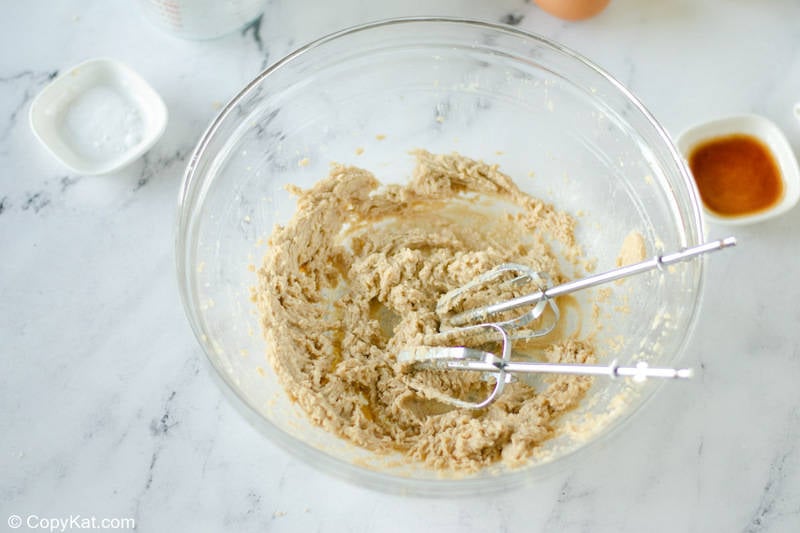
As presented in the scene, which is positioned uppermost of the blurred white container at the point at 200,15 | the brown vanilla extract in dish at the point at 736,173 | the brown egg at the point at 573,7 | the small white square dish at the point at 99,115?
the brown vanilla extract in dish at the point at 736,173

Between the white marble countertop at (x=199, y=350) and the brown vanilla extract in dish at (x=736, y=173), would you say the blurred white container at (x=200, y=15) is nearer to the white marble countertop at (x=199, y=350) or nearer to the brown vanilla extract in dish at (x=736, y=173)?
the white marble countertop at (x=199, y=350)

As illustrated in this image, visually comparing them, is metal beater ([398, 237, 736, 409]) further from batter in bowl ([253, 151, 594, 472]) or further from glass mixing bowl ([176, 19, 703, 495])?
glass mixing bowl ([176, 19, 703, 495])

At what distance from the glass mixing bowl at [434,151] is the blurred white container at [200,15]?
28 cm

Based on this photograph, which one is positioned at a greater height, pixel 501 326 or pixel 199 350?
pixel 501 326

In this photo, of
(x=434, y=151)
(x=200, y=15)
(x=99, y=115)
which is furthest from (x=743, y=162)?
(x=99, y=115)

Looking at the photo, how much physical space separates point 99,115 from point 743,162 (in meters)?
1.80

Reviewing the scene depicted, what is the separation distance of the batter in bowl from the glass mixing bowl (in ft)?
0.18

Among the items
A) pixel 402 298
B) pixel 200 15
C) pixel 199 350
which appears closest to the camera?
pixel 199 350

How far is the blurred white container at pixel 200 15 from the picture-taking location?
2246mm

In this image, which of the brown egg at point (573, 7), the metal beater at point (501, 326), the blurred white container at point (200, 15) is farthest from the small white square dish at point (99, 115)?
the brown egg at point (573, 7)

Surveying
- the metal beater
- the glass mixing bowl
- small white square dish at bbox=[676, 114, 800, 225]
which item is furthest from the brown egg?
the metal beater

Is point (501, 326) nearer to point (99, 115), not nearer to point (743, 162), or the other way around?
point (743, 162)

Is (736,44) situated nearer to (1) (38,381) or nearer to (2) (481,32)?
(2) (481,32)

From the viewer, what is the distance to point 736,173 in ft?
7.66
